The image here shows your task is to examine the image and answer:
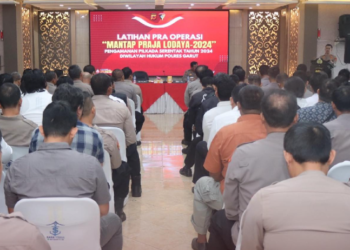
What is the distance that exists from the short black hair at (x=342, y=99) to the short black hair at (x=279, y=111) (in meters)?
0.92

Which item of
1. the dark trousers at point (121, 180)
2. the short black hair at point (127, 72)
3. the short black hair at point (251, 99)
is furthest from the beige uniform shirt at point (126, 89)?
the short black hair at point (251, 99)

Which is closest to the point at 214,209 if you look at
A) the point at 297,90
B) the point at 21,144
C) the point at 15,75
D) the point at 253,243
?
the point at 21,144

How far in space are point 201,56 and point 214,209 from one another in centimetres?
1017

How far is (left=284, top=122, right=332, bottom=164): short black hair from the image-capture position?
192 cm

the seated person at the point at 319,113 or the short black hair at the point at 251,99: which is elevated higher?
the short black hair at the point at 251,99

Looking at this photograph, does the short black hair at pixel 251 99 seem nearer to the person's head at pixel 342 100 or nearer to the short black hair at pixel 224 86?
the person's head at pixel 342 100

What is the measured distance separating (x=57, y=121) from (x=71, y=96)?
824mm

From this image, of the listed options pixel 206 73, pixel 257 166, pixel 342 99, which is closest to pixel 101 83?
pixel 342 99

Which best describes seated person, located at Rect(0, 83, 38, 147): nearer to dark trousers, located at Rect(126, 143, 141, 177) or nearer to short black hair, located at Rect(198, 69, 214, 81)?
dark trousers, located at Rect(126, 143, 141, 177)

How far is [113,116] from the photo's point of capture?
4.57 meters

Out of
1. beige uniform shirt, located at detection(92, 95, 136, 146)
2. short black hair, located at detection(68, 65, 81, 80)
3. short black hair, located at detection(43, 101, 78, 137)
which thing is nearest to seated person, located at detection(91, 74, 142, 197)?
beige uniform shirt, located at detection(92, 95, 136, 146)

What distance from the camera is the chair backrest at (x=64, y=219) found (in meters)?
2.26

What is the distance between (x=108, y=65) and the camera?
13.5m

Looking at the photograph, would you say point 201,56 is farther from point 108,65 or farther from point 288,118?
Answer: point 288,118
